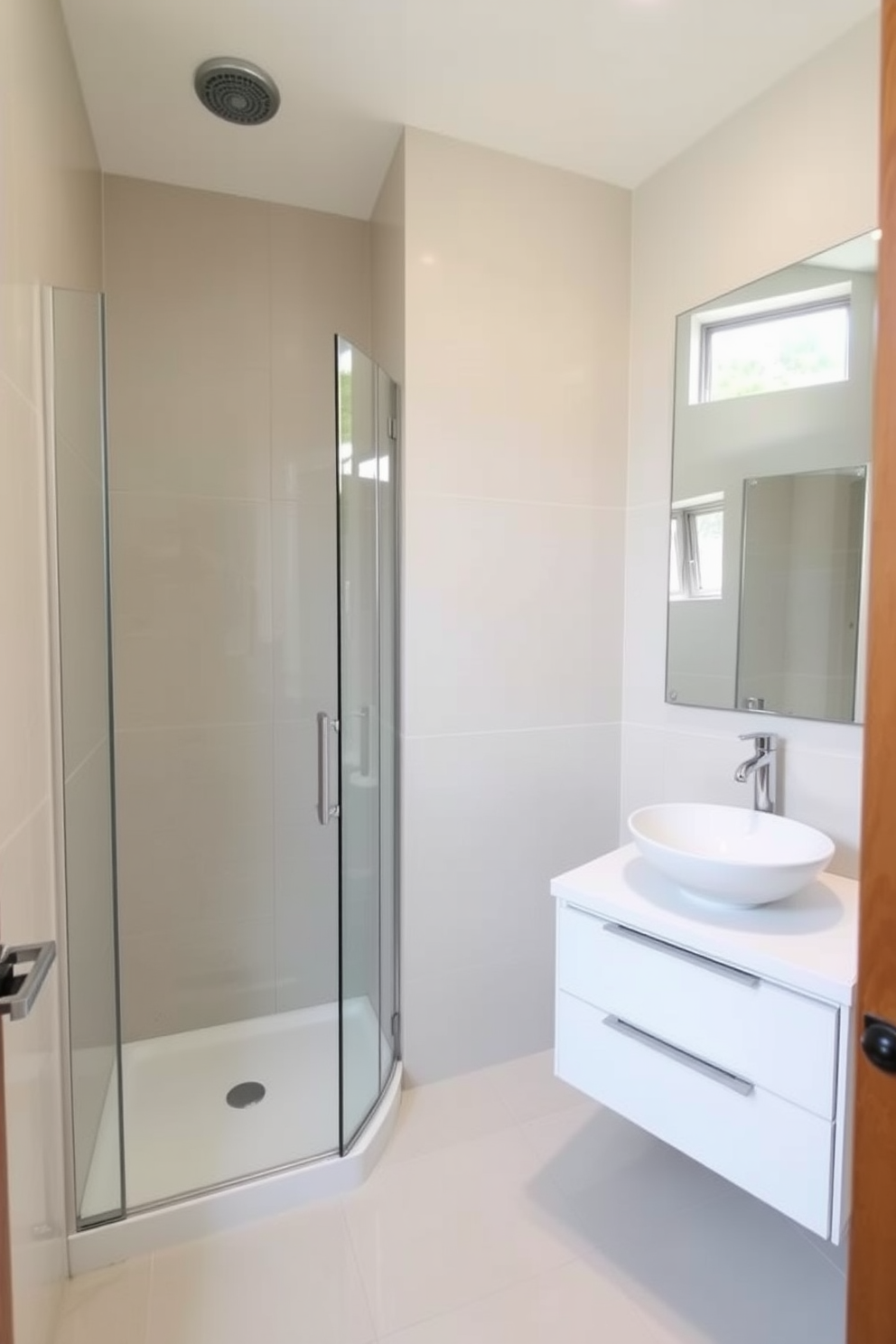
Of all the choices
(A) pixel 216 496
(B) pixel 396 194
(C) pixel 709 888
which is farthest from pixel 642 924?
(B) pixel 396 194

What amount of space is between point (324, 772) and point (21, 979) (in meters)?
0.91

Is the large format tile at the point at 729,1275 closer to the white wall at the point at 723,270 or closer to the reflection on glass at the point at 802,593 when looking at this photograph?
the white wall at the point at 723,270

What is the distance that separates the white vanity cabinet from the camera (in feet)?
3.57

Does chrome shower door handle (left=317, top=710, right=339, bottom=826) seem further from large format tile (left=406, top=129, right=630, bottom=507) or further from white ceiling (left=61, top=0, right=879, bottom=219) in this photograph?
white ceiling (left=61, top=0, right=879, bottom=219)

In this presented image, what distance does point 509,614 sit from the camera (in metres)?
1.92

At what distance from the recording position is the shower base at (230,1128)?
146cm

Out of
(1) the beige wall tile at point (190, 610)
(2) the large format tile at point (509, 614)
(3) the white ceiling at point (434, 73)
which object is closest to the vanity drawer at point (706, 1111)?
(2) the large format tile at point (509, 614)

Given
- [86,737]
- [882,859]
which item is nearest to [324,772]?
[86,737]

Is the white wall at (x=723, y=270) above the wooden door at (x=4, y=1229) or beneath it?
above

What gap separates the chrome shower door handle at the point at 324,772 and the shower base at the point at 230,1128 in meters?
0.58

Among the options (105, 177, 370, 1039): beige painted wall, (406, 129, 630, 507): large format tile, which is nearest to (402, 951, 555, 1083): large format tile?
(105, 177, 370, 1039): beige painted wall

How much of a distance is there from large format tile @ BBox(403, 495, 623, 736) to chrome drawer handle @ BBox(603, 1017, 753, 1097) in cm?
84

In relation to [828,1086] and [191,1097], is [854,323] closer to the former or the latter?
[828,1086]

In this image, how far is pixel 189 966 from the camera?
2096 millimetres
